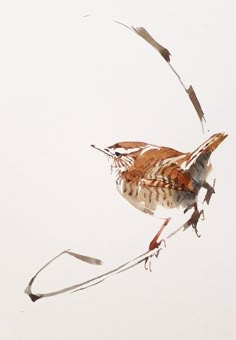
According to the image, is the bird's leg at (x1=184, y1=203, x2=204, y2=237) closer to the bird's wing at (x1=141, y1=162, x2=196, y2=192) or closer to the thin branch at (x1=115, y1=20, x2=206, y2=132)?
the bird's wing at (x1=141, y1=162, x2=196, y2=192)

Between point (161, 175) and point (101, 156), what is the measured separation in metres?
0.16

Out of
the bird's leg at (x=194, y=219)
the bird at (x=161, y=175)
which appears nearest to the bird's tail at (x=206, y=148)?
the bird at (x=161, y=175)

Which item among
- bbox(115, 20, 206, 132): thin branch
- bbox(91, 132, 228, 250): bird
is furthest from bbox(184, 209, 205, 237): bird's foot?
bbox(115, 20, 206, 132): thin branch

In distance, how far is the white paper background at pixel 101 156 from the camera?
1034 millimetres

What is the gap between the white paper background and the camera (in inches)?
40.7

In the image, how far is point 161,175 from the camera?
1142mm

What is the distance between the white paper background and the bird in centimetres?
2

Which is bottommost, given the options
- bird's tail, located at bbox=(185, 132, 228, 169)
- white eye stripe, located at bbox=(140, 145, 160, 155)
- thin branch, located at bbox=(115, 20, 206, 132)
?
bird's tail, located at bbox=(185, 132, 228, 169)

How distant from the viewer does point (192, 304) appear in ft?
3.92

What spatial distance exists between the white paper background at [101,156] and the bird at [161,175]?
0.07ft

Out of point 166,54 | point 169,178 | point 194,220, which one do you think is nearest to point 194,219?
point 194,220

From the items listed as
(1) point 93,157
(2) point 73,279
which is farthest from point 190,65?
(2) point 73,279

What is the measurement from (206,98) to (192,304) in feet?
1.70

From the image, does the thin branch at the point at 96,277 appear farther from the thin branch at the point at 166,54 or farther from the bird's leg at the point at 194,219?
the thin branch at the point at 166,54
